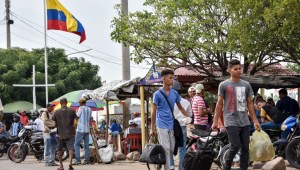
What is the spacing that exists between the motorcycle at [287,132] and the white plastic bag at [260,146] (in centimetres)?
312

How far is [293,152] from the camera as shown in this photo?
13.6 meters

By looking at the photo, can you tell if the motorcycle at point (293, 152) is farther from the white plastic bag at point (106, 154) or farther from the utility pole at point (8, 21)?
the utility pole at point (8, 21)

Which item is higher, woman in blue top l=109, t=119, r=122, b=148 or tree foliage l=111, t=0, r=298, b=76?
tree foliage l=111, t=0, r=298, b=76

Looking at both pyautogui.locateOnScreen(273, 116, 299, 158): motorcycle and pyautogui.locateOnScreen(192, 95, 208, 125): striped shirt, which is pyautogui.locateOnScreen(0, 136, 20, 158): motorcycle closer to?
pyautogui.locateOnScreen(192, 95, 208, 125): striped shirt

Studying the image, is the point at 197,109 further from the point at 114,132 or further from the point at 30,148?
the point at 114,132

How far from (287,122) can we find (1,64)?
40531 millimetres

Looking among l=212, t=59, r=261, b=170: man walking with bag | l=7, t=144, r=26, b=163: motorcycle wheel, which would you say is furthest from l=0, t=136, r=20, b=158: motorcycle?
l=212, t=59, r=261, b=170: man walking with bag

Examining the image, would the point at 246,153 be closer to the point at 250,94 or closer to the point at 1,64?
the point at 250,94

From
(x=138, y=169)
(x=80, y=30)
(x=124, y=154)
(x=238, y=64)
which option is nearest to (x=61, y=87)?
(x=80, y=30)

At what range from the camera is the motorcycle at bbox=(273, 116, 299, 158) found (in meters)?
14.2

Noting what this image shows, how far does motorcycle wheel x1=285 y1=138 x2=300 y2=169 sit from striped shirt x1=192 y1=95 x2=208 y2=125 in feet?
5.91

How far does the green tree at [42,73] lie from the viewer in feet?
168

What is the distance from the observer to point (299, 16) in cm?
1908

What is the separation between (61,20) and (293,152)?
64.6 feet
